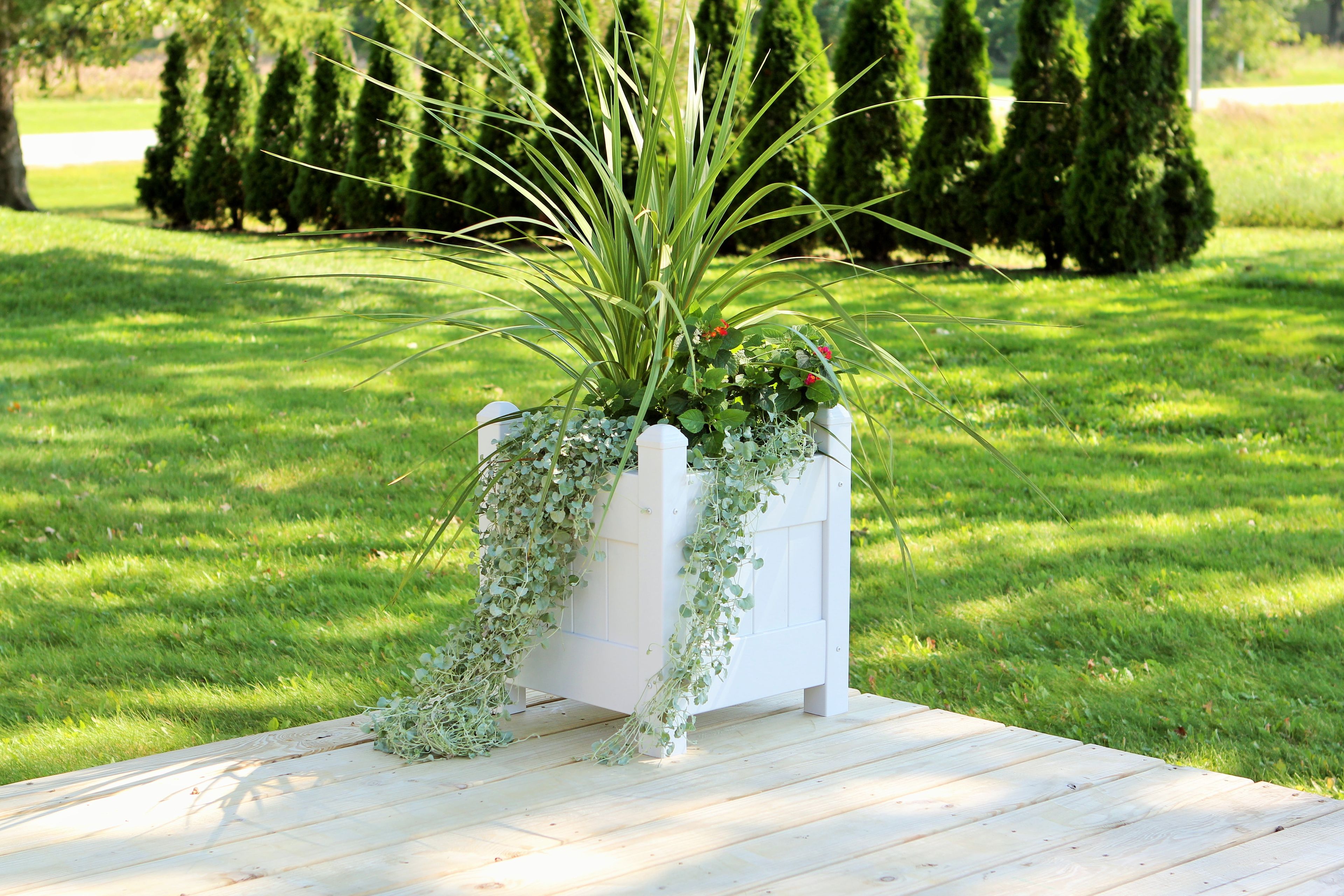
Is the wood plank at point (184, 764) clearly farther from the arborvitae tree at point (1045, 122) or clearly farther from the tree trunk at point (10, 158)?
the tree trunk at point (10, 158)

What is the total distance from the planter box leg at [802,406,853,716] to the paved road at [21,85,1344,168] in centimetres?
1871

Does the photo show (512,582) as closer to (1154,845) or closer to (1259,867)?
(1154,845)

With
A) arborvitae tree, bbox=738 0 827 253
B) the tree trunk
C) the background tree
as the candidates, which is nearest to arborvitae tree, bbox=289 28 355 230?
the background tree

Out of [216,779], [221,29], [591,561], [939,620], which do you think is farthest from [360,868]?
[221,29]

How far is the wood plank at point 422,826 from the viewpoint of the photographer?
1.98 metres

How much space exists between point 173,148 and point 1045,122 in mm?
9640

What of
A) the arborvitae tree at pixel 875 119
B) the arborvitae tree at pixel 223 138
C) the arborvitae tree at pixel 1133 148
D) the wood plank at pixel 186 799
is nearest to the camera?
the wood plank at pixel 186 799

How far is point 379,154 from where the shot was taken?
1268cm

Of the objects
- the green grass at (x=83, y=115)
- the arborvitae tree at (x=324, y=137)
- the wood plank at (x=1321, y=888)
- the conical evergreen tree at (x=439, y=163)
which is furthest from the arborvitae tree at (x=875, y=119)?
the green grass at (x=83, y=115)

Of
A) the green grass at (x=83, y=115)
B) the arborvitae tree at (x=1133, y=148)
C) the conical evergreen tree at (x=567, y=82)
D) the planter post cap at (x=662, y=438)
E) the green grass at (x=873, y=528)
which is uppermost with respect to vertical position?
the green grass at (x=83, y=115)

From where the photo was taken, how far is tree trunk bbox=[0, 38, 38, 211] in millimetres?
13312

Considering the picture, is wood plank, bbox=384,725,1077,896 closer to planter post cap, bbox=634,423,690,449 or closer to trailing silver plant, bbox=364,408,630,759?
trailing silver plant, bbox=364,408,630,759

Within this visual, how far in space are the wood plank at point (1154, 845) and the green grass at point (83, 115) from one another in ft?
91.0

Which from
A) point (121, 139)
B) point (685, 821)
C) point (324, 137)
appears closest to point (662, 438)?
point (685, 821)
